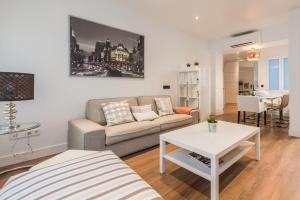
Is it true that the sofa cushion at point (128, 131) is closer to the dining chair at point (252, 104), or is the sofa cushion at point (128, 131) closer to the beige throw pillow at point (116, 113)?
the beige throw pillow at point (116, 113)

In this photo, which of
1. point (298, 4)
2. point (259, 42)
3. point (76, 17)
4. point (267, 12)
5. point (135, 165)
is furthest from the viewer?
point (259, 42)

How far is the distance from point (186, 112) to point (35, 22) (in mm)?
3008

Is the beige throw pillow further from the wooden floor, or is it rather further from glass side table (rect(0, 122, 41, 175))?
glass side table (rect(0, 122, 41, 175))

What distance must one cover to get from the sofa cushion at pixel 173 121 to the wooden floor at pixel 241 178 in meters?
0.48

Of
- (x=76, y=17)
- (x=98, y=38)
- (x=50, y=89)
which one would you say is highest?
(x=76, y=17)

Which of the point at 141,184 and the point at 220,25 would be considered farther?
the point at 220,25

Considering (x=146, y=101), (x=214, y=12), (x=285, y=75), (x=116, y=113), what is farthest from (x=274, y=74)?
(x=116, y=113)

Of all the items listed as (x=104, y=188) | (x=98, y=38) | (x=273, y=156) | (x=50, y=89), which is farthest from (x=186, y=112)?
(x=104, y=188)

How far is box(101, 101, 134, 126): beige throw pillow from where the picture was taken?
2.65m

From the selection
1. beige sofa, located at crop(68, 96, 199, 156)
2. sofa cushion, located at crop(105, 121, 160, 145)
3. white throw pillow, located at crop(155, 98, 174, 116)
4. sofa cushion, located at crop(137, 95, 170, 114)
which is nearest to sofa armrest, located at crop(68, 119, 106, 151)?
beige sofa, located at crop(68, 96, 199, 156)

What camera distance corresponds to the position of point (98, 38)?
2.89m

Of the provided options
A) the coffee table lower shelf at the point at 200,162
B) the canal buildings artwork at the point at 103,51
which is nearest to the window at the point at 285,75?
the coffee table lower shelf at the point at 200,162

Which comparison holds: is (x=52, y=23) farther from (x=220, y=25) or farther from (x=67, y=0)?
(x=220, y=25)

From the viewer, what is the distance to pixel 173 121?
10.00ft
